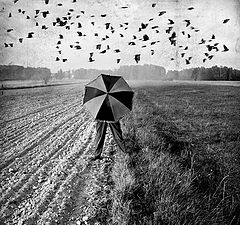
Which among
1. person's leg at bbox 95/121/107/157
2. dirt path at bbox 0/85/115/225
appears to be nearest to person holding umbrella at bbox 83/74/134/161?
person's leg at bbox 95/121/107/157

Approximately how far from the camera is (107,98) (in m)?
3.88

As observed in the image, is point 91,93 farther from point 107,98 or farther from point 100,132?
point 100,132

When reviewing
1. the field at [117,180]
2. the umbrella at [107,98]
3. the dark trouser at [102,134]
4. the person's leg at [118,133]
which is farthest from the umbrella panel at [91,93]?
the field at [117,180]

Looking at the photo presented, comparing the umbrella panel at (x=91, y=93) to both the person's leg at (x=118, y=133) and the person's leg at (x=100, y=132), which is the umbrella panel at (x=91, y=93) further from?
the person's leg at (x=118, y=133)

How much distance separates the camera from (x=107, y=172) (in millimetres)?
4012

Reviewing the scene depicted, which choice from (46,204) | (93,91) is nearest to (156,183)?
(46,204)

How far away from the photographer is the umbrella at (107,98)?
3883mm

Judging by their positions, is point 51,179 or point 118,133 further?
point 118,133

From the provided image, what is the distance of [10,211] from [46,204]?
0.47 meters

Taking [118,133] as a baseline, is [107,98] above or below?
above

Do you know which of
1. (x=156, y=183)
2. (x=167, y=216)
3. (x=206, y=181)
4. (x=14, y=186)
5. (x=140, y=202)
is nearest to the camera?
(x=167, y=216)

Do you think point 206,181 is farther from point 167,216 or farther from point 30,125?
point 30,125

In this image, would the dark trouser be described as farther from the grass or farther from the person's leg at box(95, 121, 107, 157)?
the grass

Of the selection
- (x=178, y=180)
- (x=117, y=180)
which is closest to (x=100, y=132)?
(x=117, y=180)
